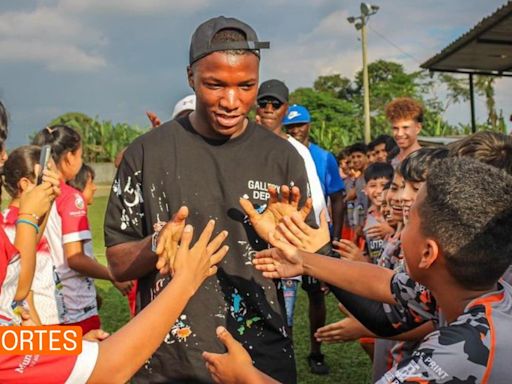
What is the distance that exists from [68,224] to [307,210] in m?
2.17

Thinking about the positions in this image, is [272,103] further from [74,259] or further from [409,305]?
[409,305]

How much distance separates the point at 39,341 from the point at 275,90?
3957mm

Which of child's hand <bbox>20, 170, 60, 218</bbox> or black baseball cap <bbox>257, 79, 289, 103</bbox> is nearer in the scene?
child's hand <bbox>20, 170, 60, 218</bbox>

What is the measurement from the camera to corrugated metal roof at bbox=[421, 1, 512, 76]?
31.4 ft

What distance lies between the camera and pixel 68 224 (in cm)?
400

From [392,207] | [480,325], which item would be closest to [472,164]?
[480,325]

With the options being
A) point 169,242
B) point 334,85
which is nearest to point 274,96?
point 169,242

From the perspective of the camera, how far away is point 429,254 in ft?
5.91

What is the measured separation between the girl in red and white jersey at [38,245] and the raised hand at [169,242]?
1.97 m

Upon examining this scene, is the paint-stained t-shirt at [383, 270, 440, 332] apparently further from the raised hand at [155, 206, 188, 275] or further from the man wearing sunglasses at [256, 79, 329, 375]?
the man wearing sunglasses at [256, 79, 329, 375]

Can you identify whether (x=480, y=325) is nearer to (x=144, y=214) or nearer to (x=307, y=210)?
(x=307, y=210)

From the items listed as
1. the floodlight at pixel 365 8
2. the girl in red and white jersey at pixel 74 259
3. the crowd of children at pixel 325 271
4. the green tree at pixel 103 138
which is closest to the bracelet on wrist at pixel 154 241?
the crowd of children at pixel 325 271

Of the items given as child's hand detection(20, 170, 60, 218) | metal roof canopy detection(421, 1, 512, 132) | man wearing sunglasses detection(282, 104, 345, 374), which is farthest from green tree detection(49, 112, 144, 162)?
child's hand detection(20, 170, 60, 218)

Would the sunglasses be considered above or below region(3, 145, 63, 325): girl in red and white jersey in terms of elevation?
above
